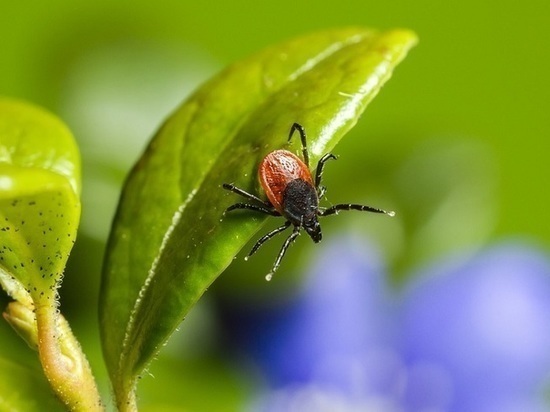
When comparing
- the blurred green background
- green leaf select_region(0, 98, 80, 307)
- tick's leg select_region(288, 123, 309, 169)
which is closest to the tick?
tick's leg select_region(288, 123, 309, 169)

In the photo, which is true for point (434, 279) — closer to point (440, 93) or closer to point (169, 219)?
point (440, 93)

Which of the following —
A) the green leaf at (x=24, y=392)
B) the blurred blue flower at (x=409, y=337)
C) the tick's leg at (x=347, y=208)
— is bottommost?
the blurred blue flower at (x=409, y=337)

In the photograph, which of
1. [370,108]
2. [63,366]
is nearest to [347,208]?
[63,366]

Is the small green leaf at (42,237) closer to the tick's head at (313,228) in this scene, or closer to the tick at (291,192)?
the tick at (291,192)

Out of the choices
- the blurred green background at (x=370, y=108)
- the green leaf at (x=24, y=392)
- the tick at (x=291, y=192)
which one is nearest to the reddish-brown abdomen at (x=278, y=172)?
the tick at (x=291, y=192)

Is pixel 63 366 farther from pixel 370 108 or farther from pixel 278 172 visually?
pixel 370 108

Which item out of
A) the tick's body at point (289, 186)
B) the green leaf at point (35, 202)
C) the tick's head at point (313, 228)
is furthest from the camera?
the tick's head at point (313, 228)

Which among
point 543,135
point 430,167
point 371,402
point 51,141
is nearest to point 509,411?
point 371,402

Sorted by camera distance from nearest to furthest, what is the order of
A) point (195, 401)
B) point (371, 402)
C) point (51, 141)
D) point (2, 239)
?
point (2, 239) < point (51, 141) < point (195, 401) < point (371, 402)
